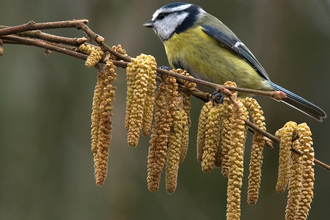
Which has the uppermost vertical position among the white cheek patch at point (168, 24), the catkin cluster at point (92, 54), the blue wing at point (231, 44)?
the white cheek patch at point (168, 24)

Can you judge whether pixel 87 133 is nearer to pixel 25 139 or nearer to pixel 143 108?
pixel 25 139

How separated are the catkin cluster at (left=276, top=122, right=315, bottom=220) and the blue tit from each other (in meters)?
0.86

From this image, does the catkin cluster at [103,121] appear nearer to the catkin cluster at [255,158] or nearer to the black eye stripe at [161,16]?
the catkin cluster at [255,158]

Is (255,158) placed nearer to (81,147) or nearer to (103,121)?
(103,121)

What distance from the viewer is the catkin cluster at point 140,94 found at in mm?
878

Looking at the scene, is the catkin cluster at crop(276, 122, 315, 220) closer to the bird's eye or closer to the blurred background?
the bird's eye

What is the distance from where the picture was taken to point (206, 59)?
1.99 metres

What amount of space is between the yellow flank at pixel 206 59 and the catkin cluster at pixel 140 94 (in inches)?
40.8

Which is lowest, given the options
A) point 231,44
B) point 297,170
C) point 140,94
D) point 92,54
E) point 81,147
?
point 297,170

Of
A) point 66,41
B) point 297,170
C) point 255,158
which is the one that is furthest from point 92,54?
point 297,170

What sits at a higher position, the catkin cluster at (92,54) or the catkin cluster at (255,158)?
→ the catkin cluster at (92,54)

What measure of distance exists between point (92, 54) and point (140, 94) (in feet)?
0.54

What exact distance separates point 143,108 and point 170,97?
11 cm

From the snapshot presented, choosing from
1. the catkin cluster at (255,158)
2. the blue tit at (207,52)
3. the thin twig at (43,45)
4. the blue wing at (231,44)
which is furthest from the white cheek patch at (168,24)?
the thin twig at (43,45)
